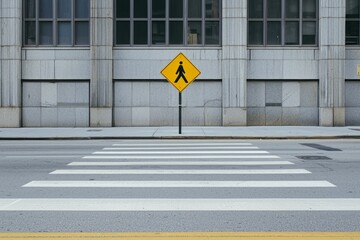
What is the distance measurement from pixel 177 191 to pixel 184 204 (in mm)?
1127

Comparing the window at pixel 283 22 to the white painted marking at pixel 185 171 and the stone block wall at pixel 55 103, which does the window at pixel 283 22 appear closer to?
the stone block wall at pixel 55 103

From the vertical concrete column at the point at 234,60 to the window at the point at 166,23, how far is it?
836mm

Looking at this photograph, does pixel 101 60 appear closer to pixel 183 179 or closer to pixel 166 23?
pixel 166 23

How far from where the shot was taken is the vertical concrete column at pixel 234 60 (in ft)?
89.8

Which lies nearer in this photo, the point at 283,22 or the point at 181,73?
→ the point at 181,73

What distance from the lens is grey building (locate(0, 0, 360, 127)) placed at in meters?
27.4

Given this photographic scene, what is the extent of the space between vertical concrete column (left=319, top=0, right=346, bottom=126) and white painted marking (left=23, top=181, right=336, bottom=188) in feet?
60.1

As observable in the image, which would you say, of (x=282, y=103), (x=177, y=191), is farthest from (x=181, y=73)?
(x=177, y=191)

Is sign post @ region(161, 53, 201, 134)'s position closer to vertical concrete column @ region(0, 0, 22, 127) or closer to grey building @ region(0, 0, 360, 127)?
grey building @ region(0, 0, 360, 127)

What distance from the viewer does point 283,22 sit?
92.6 ft

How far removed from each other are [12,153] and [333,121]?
57.4 feet

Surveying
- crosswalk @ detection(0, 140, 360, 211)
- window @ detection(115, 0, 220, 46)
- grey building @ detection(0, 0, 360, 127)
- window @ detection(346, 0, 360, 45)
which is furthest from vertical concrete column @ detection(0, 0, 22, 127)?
window @ detection(346, 0, 360, 45)
